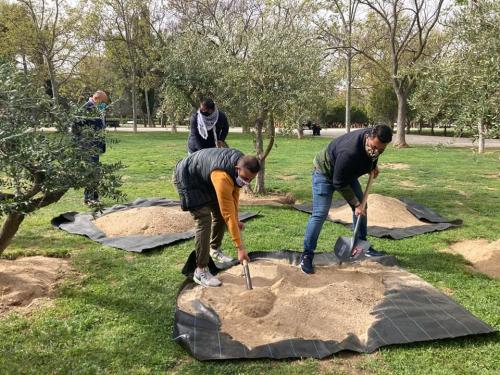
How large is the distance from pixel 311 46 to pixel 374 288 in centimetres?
569

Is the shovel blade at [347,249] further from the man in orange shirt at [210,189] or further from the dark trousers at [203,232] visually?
the dark trousers at [203,232]

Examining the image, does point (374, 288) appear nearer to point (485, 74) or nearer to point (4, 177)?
point (485, 74)

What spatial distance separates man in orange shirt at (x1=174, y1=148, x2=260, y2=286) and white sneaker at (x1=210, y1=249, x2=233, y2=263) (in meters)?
0.57

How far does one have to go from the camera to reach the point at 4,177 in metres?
3.45

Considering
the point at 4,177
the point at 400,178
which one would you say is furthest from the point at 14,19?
the point at 4,177

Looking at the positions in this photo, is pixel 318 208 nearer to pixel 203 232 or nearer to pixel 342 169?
pixel 342 169

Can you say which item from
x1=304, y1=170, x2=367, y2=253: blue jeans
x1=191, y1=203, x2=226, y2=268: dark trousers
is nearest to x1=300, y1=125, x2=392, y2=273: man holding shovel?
x1=304, y1=170, x2=367, y2=253: blue jeans

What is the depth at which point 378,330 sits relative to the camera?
3.30 m

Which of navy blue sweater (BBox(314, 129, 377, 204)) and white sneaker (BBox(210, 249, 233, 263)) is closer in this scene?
navy blue sweater (BBox(314, 129, 377, 204))

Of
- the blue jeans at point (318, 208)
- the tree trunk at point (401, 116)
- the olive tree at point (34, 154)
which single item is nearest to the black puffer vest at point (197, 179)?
Result: the olive tree at point (34, 154)

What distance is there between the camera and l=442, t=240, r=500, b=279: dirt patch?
15.5ft

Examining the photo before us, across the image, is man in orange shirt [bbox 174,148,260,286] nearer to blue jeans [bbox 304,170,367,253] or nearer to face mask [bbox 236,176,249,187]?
face mask [bbox 236,176,249,187]

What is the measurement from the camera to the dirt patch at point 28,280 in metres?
3.79

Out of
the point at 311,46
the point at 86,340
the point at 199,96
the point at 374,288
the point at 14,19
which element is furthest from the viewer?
the point at 14,19
